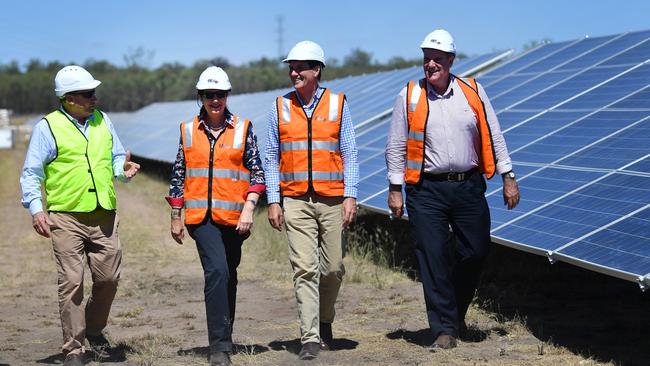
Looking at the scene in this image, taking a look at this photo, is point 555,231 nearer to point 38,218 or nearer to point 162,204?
point 38,218

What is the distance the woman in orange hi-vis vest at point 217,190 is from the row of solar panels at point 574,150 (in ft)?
7.25

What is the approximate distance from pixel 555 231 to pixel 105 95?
12000 centimetres

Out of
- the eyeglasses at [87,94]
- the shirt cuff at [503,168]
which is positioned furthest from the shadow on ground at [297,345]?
the eyeglasses at [87,94]

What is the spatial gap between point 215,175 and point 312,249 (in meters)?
0.79

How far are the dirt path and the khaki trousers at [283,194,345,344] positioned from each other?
1.12ft

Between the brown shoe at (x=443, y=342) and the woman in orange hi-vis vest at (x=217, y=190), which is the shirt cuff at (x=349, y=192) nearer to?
the woman in orange hi-vis vest at (x=217, y=190)

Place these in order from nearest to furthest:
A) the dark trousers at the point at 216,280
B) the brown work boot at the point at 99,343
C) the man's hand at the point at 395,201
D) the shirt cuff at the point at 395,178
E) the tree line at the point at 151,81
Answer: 1. the dark trousers at the point at 216,280
2. the man's hand at the point at 395,201
3. the shirt cuff at the point at 395,178
4. the brown work boot at the point at 99,343
5. the tree line at the point at 151,81

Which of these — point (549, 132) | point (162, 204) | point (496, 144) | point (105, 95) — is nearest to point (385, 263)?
point (549, 132)

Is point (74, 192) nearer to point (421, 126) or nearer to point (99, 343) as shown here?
point (99, 343)

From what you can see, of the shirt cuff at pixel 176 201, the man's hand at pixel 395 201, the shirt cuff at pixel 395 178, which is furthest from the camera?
the shirt cuff at pixel 395 178

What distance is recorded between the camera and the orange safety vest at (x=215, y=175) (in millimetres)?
7113

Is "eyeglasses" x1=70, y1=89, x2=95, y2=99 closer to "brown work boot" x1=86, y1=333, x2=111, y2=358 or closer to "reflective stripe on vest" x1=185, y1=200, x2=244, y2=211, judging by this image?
"reflective stripe on vest" x1=185, y1=200, x2=244, y2=211

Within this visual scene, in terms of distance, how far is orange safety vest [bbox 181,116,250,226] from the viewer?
7.11 m

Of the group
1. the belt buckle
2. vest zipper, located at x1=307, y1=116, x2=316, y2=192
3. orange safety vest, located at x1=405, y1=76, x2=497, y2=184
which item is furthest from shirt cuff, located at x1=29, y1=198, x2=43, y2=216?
the belt buckle
